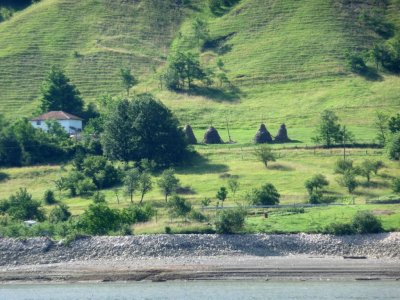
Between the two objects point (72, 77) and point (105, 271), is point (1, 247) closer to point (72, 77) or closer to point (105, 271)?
point (105, 271)

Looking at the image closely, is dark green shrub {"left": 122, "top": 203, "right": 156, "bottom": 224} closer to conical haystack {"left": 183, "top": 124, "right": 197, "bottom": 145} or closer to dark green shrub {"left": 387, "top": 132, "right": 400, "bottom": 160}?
dark green shrub {"left": 387, "top": 132, "right": 400, "bottom": 160}

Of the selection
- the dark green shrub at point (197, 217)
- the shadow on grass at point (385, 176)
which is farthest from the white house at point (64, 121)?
the dark green shrub at point (197, 217)

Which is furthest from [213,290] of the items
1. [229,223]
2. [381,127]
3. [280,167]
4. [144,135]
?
[381,127]

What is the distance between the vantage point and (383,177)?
307 ft

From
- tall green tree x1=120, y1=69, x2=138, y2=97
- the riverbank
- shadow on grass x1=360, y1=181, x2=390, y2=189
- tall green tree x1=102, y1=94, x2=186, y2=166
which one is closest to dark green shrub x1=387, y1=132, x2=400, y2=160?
shadow on grass x1=360, y1=181, x2=390, y2=189

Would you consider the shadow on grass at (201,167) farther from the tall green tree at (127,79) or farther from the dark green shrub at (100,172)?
the tall green tree at (127,79)

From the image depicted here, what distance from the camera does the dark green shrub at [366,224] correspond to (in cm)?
7338

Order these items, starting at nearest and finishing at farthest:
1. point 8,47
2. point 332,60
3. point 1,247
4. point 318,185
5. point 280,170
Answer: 1. point 1,247
2. point 318,185
3. point 280,170
4. point 332,60
5. point 8,47

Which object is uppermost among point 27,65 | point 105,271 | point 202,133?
point 27,65

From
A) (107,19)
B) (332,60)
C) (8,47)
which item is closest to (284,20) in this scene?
(332,60)

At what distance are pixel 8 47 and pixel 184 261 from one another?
305ft

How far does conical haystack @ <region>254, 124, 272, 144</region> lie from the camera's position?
113 m

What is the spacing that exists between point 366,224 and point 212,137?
142 ft

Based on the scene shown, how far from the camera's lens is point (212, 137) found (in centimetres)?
11519
